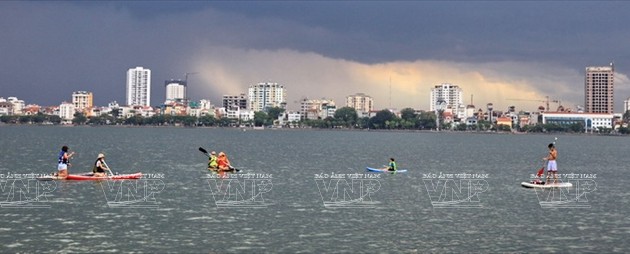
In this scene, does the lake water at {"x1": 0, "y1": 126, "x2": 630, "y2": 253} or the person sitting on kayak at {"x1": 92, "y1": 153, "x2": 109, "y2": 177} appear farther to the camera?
the person sitting on kayak at {"x1": 92, "y1": 153, "x2": 109, "y2": 177}

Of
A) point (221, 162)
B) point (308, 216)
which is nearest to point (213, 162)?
point (221, 162)

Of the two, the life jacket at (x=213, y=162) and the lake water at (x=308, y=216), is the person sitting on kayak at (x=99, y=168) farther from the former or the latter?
the life jacket at (x=213, y=162)

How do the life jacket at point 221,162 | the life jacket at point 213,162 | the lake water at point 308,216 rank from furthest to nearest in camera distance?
the life jacket at point 213,162 → the life jacket at point 221,162 → the lake water at point 308,216

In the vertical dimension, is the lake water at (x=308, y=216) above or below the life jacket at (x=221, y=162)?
below

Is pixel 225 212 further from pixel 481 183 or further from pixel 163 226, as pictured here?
pixel 481 183

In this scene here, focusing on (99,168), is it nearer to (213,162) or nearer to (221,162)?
(221,162)

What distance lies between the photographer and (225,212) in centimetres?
3241

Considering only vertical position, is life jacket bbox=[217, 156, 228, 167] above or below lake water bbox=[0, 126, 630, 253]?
above

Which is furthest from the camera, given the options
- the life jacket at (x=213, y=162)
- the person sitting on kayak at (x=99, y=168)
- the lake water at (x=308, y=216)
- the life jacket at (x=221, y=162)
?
the life jacket at (x=213, y=162)

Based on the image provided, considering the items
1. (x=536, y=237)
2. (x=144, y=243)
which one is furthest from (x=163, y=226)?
(x=536, y=237)

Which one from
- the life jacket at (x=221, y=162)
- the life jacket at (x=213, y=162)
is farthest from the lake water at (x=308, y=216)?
the life jacket at (x=213, y=162)

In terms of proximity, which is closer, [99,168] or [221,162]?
[99,168]

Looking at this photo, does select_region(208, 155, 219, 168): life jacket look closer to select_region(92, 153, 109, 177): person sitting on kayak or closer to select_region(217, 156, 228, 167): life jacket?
select_region(217, 156, 228, 167): life jacket

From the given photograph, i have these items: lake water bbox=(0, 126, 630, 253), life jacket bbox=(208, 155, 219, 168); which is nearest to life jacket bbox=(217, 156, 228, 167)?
life jacket bbox=(208, 155, 219, 168)
